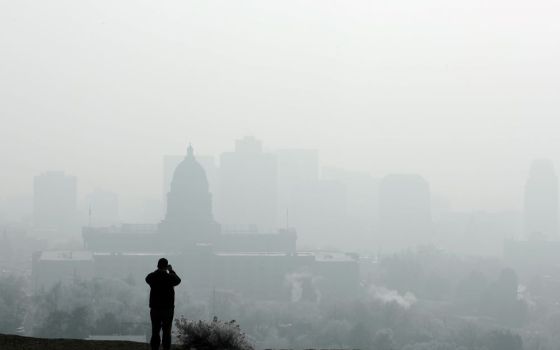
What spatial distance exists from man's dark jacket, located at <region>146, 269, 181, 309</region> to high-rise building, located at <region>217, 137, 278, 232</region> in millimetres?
179827

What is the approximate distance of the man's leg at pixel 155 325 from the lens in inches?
562

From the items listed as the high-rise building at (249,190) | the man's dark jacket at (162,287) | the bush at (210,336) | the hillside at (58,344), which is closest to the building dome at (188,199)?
the high-rise building at (249,190)

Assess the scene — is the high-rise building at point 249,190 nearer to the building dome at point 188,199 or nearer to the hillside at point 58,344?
the building dome at point 188,199

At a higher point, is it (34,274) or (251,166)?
(251,166)

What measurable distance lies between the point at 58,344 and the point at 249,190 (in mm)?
178481

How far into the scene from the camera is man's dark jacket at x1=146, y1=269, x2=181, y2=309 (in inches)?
560

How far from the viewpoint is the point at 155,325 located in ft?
47.1

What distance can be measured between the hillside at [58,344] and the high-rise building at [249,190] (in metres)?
176

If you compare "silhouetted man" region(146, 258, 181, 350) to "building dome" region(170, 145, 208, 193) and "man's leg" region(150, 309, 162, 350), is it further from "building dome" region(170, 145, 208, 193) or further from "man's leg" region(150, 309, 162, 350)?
"building dome" region(170, 145, 208, 193)

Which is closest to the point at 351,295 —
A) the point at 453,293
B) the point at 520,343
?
the point at 453,293

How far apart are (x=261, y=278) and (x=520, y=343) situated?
49692 millimetres

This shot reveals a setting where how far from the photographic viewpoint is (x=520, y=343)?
59.2 metres

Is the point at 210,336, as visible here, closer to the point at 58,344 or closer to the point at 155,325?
the point at 155,325

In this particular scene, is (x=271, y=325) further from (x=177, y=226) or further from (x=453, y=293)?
(x=177, y=226)
